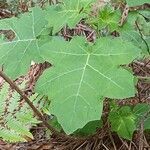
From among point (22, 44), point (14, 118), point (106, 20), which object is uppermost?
point (106, 20)

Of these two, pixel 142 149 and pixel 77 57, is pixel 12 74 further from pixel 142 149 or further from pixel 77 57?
pixel 142 149

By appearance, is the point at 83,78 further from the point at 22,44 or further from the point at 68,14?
the point at 22,44

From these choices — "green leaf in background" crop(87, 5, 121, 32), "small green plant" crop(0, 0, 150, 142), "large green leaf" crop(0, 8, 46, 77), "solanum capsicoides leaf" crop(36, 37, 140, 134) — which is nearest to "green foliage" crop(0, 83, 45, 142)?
"small green plant" crop(0, 0, 150, 142)

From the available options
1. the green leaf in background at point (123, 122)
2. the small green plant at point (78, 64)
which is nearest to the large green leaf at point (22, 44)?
the small green plant at point (78, 64)

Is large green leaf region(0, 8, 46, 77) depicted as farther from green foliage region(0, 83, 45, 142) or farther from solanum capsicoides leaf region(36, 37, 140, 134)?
green foliage region(0, 83, 45, 142)

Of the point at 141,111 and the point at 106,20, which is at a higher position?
the point at 106,20

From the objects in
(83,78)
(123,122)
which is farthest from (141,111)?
(83,78)

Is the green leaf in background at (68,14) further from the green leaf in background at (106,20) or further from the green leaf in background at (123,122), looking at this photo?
the green leaf in background at (123,122)
